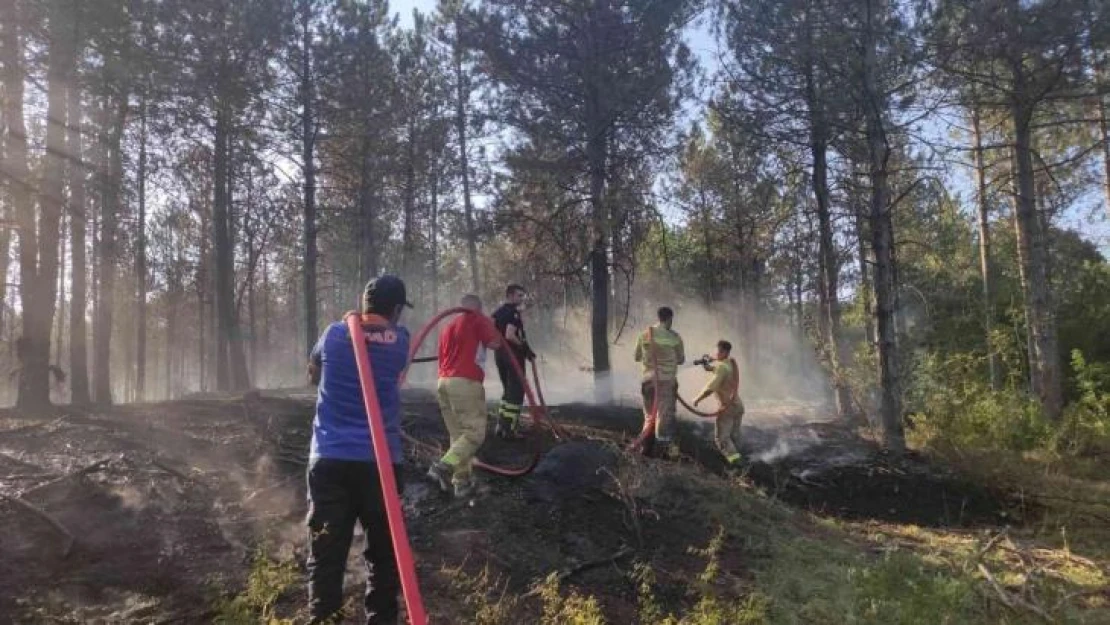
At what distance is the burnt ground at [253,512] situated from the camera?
423 centimetres

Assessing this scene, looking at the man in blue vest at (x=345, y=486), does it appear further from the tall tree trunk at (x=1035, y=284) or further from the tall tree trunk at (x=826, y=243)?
the tall tree trunk at (x=1035, y=284)

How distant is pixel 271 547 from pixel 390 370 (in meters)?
1.89

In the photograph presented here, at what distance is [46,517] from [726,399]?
7230mm

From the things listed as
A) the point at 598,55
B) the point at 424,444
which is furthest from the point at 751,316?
the point at 424,444

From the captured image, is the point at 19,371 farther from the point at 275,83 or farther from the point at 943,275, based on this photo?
the point at 943,275

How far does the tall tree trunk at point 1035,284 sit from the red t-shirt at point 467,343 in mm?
9239

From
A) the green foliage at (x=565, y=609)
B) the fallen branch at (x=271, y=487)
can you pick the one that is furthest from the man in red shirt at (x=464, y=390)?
the green foliage at (x=565, y=609)

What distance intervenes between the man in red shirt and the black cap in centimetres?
206

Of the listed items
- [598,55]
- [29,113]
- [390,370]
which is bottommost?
[390,370]

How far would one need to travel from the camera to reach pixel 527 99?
47.9ft

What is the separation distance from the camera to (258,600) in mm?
3596

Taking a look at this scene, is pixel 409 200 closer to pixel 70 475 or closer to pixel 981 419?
pixel 981 419

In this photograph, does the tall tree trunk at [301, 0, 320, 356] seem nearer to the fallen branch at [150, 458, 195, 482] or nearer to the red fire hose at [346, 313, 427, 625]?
the fallen branch at [150, 458, 195, 482]

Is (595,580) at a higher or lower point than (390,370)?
lower
